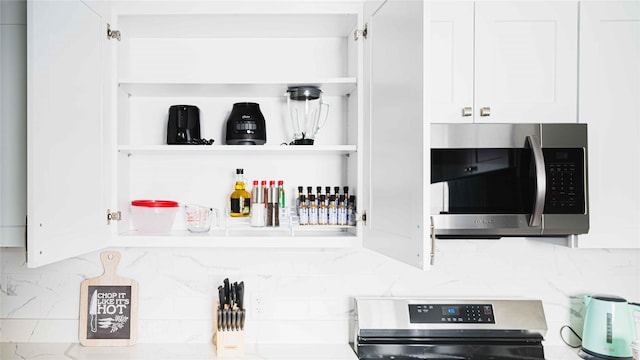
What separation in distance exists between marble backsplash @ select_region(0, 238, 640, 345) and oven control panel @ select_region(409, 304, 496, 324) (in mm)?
85

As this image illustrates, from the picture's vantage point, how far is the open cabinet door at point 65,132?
116 cm

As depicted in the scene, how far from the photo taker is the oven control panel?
1.83 meters

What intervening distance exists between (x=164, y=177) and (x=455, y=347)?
1.41 metres

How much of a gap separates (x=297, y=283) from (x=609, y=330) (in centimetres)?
127

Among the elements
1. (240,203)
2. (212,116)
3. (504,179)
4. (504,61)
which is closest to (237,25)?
(212,116)

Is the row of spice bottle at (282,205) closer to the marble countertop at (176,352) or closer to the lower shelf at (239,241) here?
the lower shelf at (239,241)

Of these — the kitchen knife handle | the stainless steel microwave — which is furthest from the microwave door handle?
the kitchen knife handle

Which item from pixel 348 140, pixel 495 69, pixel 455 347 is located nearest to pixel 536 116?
pixel 495 69

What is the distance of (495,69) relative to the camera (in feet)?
5.27

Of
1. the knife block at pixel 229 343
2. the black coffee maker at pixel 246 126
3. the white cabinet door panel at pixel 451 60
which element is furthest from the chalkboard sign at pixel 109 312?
the white cabinet door panel at pixel 451 60

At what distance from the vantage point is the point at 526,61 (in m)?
1.61

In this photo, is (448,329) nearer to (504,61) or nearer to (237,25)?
(504,61)

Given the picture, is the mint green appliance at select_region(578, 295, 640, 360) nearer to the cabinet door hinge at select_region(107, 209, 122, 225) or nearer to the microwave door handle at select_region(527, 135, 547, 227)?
the microwave door handle at select_region(527, 135, 547, 227)

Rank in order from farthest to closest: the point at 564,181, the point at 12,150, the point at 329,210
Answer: the point at 329,210 → the point at 564,181 → the point at 12,150
